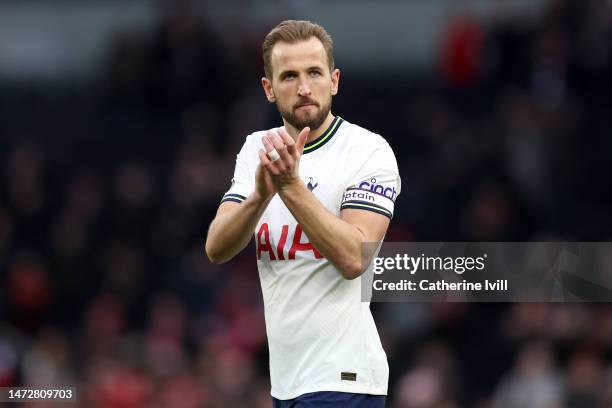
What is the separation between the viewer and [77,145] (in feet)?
48.3

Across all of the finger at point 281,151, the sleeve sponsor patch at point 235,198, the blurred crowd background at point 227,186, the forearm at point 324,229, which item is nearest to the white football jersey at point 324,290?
the sleeve sponsor patch at point 235,198

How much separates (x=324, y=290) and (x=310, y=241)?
34 cm

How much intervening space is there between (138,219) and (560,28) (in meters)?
5.15

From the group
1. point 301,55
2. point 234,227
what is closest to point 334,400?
point 234,227

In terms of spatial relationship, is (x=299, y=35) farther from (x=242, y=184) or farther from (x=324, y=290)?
(x=324, y=290)

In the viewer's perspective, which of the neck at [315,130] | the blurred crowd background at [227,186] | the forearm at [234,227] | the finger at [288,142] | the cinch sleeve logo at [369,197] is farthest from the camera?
the blurred crowd background at [227,186]

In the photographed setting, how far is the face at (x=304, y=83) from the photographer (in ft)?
17.1

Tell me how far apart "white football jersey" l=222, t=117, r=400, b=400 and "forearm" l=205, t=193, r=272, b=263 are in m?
0.20

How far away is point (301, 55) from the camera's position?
207 inches

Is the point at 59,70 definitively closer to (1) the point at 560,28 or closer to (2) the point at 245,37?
(2) the point at 245,37

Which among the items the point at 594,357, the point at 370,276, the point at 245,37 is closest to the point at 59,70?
the point at 245,37

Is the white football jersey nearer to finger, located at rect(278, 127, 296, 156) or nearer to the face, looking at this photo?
the face

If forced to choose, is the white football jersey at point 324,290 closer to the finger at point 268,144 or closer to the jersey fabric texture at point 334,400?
the jersey fabric texture at point 334,400

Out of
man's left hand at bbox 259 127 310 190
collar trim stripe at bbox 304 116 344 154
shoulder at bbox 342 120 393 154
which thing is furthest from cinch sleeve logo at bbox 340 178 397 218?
man's left hand at bbox 259 127 310 190
